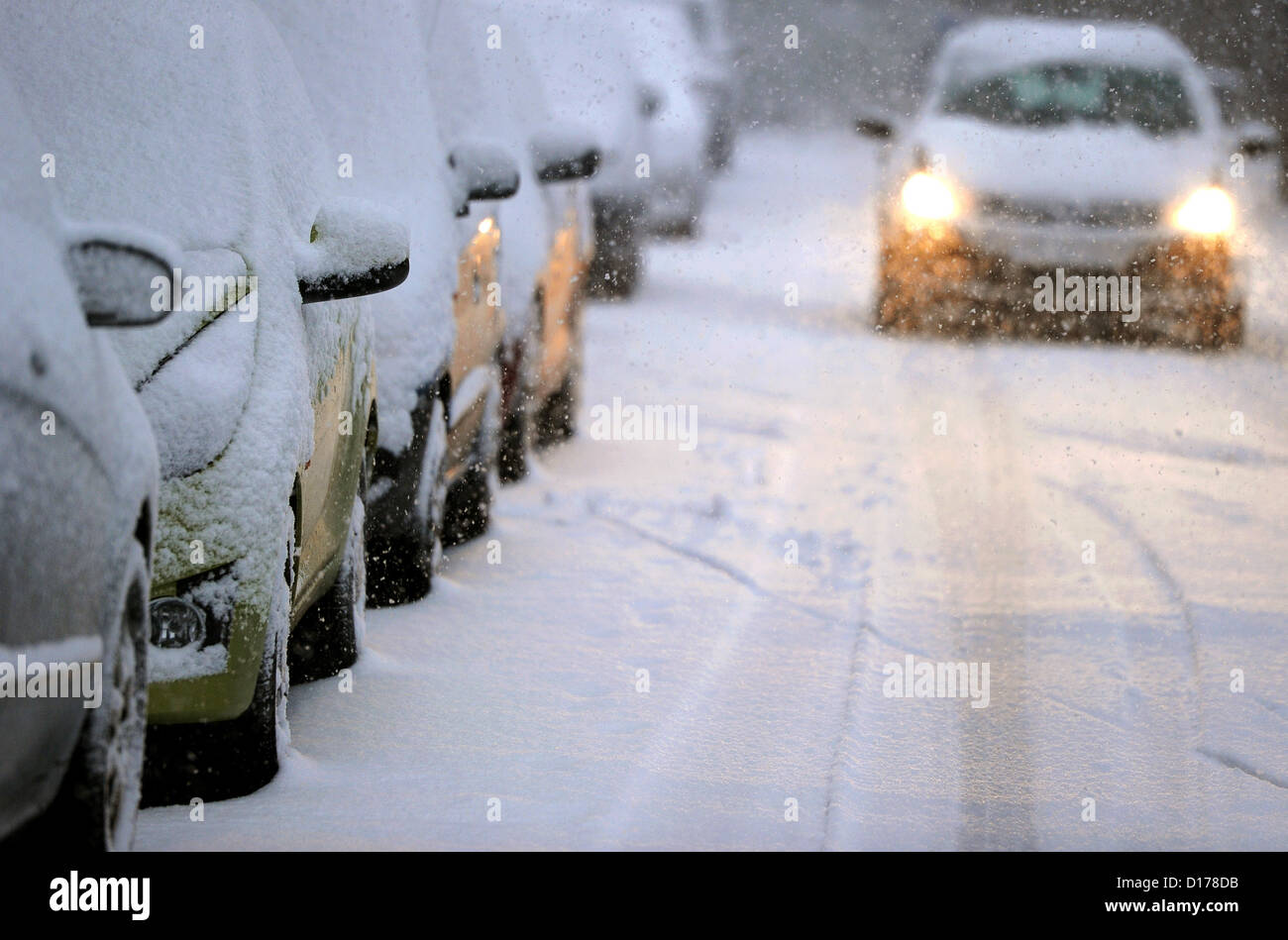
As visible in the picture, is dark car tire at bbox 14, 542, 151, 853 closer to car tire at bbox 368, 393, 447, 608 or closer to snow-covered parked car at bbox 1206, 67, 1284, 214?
car tire at bbox 368, 393, 447, 608

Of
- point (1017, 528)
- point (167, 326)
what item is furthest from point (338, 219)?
point (1017, 528)

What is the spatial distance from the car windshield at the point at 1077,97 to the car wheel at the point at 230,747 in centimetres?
1013

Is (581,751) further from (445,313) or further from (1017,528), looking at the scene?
(1017,528)

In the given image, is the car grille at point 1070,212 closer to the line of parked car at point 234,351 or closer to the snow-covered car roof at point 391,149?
the line of parked car at point 234,351

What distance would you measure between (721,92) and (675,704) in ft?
57.2

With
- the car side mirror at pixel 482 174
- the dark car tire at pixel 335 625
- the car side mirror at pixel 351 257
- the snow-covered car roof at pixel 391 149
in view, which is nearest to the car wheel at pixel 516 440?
the car side mirror at pixel 482 174

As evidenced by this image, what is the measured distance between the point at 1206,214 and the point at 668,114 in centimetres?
572

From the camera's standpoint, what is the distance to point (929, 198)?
1307cm

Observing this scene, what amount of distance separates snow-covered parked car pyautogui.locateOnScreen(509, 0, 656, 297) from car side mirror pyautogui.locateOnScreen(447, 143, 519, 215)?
250 inches

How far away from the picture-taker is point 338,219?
501cm

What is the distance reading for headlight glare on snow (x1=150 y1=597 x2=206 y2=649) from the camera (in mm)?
4137

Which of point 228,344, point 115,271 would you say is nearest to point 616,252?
point 228,344

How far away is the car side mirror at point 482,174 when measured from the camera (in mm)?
7312
